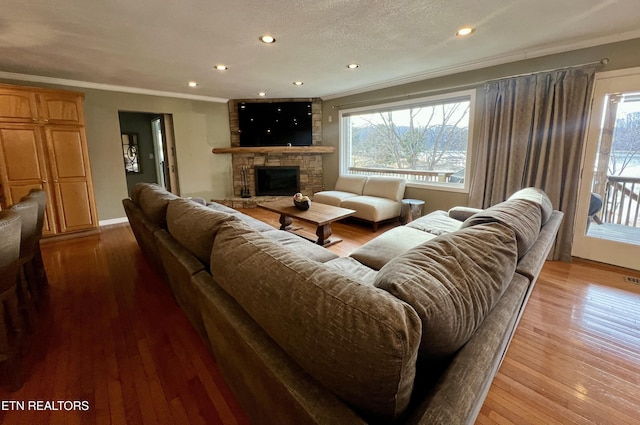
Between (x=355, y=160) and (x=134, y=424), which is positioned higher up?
(x=355, y=160)

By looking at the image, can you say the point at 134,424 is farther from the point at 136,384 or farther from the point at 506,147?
the point at 506,147

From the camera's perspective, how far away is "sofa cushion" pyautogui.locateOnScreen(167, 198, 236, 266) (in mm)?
1378

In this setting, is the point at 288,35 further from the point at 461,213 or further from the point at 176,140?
the point at 176,140

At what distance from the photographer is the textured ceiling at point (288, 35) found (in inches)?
84.8

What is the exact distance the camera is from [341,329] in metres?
0.66

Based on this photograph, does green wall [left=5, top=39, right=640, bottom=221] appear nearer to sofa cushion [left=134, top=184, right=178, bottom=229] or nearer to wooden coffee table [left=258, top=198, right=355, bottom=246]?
wooden coffee table [left=258, top=198, right=355, bottom=246]

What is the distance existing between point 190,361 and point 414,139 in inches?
177

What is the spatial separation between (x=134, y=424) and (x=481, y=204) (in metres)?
4.01

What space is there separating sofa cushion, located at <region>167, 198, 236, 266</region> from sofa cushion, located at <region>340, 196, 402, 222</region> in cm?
294

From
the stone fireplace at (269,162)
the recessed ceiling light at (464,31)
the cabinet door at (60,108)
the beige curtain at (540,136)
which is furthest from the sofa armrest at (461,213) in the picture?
the cabinet door at (60,108)

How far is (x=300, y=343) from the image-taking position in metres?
0.75

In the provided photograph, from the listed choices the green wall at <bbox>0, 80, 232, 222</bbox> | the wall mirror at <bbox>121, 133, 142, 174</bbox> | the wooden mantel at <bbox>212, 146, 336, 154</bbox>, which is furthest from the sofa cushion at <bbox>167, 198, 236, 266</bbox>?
the wall mirror at <bbox>121, 133, 142, 174</bbox>

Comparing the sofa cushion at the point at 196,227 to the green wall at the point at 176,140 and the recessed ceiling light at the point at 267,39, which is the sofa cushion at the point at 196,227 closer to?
the recessed ceiling light at the point at 267,39

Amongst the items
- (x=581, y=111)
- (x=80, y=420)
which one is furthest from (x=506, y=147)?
(x=80, y=420)
